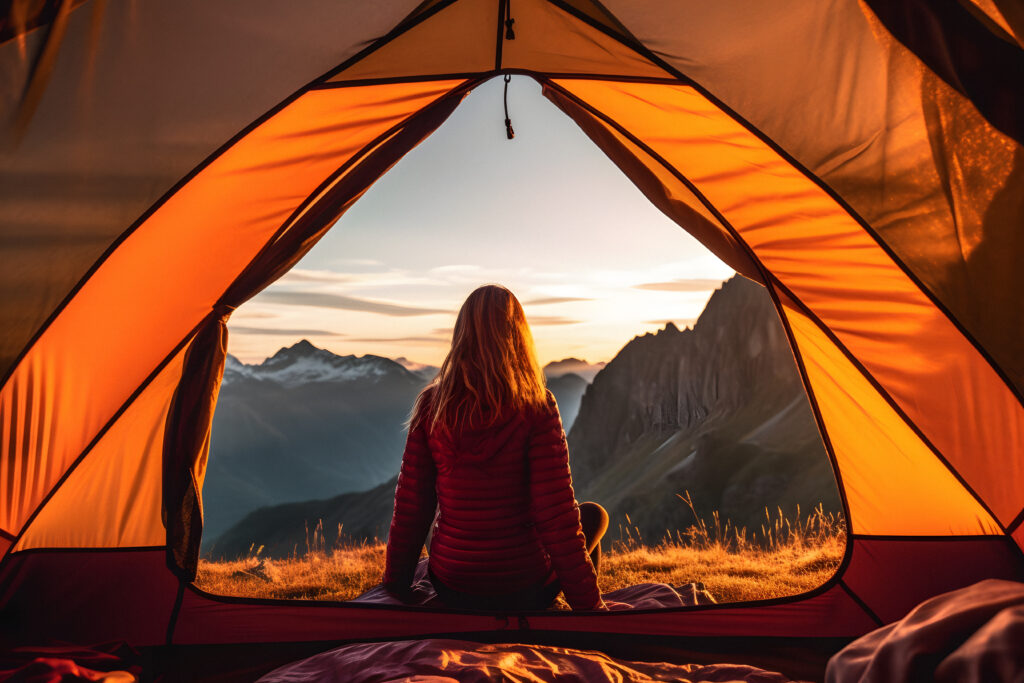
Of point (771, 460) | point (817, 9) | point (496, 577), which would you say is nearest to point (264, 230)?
point (496, 577)

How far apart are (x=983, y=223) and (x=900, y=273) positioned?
55 cm

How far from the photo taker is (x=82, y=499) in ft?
9.98

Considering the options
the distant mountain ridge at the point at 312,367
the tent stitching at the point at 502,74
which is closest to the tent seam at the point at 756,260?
the tent stitching at the point at 502,74

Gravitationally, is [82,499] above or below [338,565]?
above

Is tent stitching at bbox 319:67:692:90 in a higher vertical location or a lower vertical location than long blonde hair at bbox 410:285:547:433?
higher

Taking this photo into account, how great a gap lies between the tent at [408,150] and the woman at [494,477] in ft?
0.81

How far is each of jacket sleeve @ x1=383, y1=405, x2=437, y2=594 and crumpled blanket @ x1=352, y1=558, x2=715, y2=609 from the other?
0.22 m

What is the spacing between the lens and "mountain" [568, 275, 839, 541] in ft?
89.9

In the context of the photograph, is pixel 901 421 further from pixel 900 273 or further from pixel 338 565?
pixel 338 565

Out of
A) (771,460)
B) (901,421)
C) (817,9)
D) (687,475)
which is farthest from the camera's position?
(687,475)

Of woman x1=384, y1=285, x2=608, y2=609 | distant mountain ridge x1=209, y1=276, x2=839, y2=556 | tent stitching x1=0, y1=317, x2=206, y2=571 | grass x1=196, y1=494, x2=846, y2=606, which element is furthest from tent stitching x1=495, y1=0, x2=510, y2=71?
distant mountain ridge x1=209, y1=276, x2=839, y2=556

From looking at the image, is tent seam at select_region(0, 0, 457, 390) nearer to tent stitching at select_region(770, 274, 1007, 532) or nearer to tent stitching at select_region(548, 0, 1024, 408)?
tent stitching at select_region(548, 0, 1024, 408)

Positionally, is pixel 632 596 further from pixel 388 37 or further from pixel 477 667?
pixel 388 37

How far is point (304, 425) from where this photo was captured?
114m
